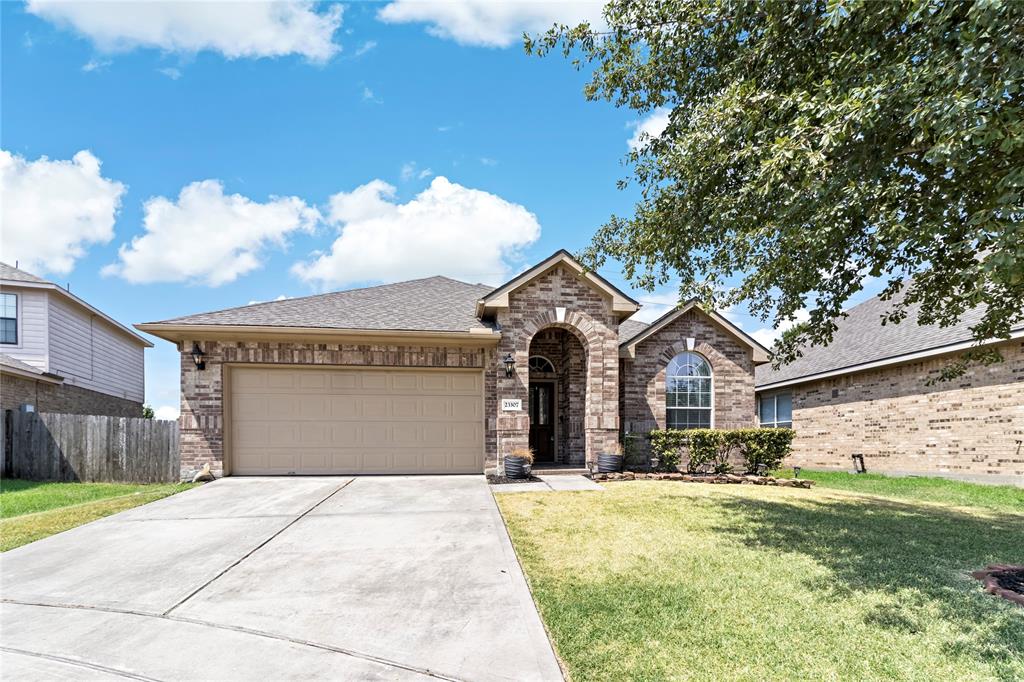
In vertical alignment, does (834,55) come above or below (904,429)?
above

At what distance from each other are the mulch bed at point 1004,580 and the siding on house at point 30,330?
69.2ft

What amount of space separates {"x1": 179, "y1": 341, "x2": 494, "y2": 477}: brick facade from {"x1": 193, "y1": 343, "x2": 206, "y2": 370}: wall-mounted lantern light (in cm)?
8

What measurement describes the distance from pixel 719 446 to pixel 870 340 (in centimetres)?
746

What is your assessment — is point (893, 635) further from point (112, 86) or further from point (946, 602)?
point (112, 86)

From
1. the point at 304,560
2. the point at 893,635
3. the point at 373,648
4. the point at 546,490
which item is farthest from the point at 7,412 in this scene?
the point at 893,635

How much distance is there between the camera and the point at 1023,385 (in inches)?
447

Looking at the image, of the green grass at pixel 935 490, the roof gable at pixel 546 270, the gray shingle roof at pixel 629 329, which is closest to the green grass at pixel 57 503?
the roof gable at pixel 546 270

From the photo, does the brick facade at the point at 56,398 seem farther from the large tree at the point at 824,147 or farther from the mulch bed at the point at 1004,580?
the mulch bed at the point at 1004,580

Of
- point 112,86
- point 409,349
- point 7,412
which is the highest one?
point 112,86

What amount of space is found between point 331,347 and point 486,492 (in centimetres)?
492

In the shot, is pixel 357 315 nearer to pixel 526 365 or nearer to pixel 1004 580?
pixel 526 365

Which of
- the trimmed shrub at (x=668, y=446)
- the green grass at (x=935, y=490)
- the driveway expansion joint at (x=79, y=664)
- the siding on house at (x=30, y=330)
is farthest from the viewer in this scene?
the siding on house at (x=30, y=330)

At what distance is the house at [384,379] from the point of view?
38.2ft

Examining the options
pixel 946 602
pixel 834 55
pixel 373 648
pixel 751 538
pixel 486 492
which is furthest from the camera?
pixel 486 492
